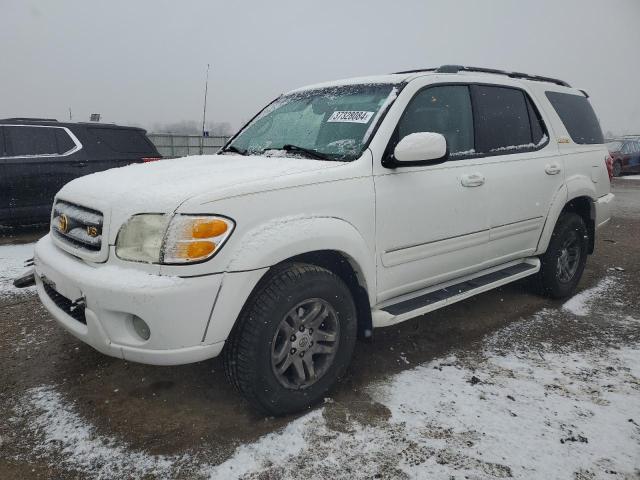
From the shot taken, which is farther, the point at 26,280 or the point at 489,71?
the point at 489,71

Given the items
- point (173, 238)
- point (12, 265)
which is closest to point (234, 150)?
point (173, 238)

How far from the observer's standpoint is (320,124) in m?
3.07

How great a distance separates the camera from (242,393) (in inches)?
89.6

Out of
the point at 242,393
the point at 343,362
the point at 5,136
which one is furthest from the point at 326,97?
the point at 5,136

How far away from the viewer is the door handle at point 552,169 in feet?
12.2

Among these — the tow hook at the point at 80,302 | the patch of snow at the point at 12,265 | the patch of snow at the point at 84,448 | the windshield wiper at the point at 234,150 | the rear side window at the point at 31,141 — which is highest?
the rear side window at the point at 31,141

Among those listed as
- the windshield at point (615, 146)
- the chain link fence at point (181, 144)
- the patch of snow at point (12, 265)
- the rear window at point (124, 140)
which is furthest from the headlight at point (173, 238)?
the windshield at point (615, 146)

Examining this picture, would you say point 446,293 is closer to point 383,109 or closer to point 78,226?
point 383,109

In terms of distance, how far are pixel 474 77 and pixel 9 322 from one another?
13.2ft

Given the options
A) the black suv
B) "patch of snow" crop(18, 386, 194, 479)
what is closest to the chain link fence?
the black suv

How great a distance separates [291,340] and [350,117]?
1.44m

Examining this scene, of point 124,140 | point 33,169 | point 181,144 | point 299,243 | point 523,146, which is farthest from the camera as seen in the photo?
point 181,144

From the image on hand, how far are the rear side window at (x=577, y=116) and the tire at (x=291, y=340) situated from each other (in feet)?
9.30

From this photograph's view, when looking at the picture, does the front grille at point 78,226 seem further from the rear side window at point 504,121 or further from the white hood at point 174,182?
the rear side window at point 504,121
